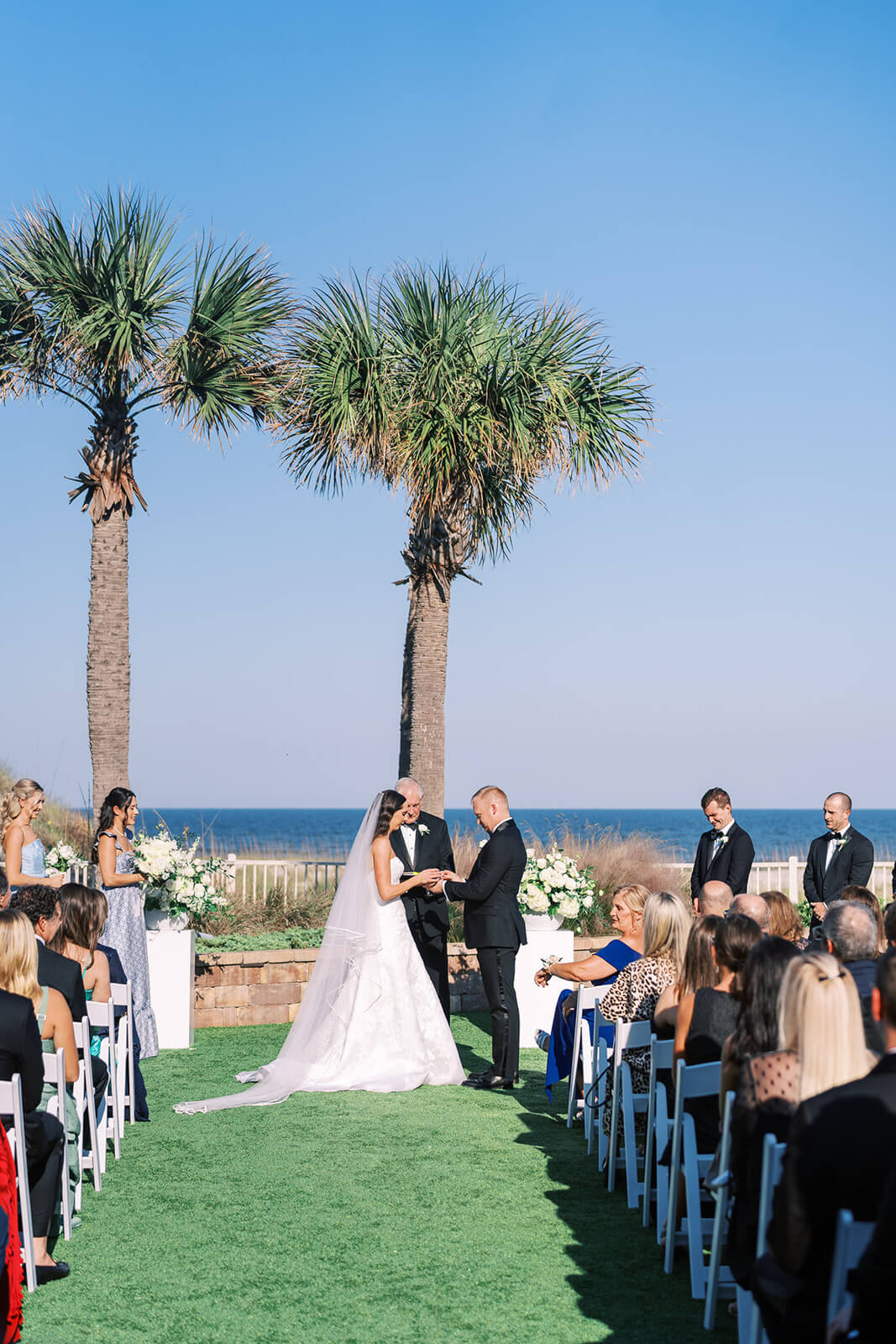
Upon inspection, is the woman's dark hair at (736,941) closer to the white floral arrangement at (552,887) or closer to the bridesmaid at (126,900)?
the white floral arrangement at (552,887)

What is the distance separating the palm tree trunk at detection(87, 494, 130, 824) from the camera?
12375 millimetres

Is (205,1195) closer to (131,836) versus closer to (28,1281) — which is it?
(28,1281)

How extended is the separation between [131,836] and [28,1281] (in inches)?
227

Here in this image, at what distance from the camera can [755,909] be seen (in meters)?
6.02

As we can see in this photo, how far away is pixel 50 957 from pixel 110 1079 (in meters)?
1.56

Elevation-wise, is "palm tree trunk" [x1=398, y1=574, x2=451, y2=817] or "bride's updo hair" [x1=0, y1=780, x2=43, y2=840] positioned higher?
"palm tree trunk" [x1=398, y1=574, x2=451, y2=817]

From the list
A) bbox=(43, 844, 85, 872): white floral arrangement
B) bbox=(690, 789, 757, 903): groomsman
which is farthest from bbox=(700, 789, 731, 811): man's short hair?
bbox=(43, 844, 85, 872): white floral arrangement

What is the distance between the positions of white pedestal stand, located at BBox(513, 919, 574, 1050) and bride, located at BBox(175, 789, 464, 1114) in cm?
164

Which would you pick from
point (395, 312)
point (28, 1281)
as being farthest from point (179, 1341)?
point (395, 312)

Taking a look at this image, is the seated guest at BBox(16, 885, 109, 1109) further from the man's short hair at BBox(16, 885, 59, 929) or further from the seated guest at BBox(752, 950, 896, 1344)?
the seated guest at BBox(752, 950, 896, 1344)

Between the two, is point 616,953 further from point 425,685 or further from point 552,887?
point 425,685

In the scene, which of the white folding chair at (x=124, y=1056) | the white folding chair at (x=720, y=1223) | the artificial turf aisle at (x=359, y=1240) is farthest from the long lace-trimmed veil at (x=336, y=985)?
the white folding chair at (x=720, y=1223)

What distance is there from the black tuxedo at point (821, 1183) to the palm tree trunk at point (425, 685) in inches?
419

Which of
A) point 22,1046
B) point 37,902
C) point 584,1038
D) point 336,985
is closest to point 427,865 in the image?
point 336,985
